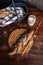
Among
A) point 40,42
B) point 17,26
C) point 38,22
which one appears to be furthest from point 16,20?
point 40,42

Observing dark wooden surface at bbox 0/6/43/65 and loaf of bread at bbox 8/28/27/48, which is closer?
dark wooden surface at bbox 0/6/43/65

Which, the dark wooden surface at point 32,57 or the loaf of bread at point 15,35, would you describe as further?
the loaf of bread at point 15,35

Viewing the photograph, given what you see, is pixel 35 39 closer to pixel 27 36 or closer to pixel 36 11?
pixel 27 36

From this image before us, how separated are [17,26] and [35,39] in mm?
228

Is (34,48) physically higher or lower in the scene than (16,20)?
lower

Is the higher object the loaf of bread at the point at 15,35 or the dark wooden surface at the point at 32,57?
the loaf of bread at the point at 15,35

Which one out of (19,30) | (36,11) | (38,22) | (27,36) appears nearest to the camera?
(27,36)

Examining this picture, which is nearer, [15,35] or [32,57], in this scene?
[32,57]

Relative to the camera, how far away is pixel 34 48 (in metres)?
1.68

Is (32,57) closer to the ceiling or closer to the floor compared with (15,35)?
closer to the floor

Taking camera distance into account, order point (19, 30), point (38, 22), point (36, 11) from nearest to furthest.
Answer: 1. point (19, 30)
2. point (38, 22)
3. point (36, 11)

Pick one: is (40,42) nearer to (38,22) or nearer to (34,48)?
(34,48)

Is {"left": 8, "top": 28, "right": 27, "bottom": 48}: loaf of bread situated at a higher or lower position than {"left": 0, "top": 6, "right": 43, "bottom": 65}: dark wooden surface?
higher

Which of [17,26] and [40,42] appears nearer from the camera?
[40,42]
